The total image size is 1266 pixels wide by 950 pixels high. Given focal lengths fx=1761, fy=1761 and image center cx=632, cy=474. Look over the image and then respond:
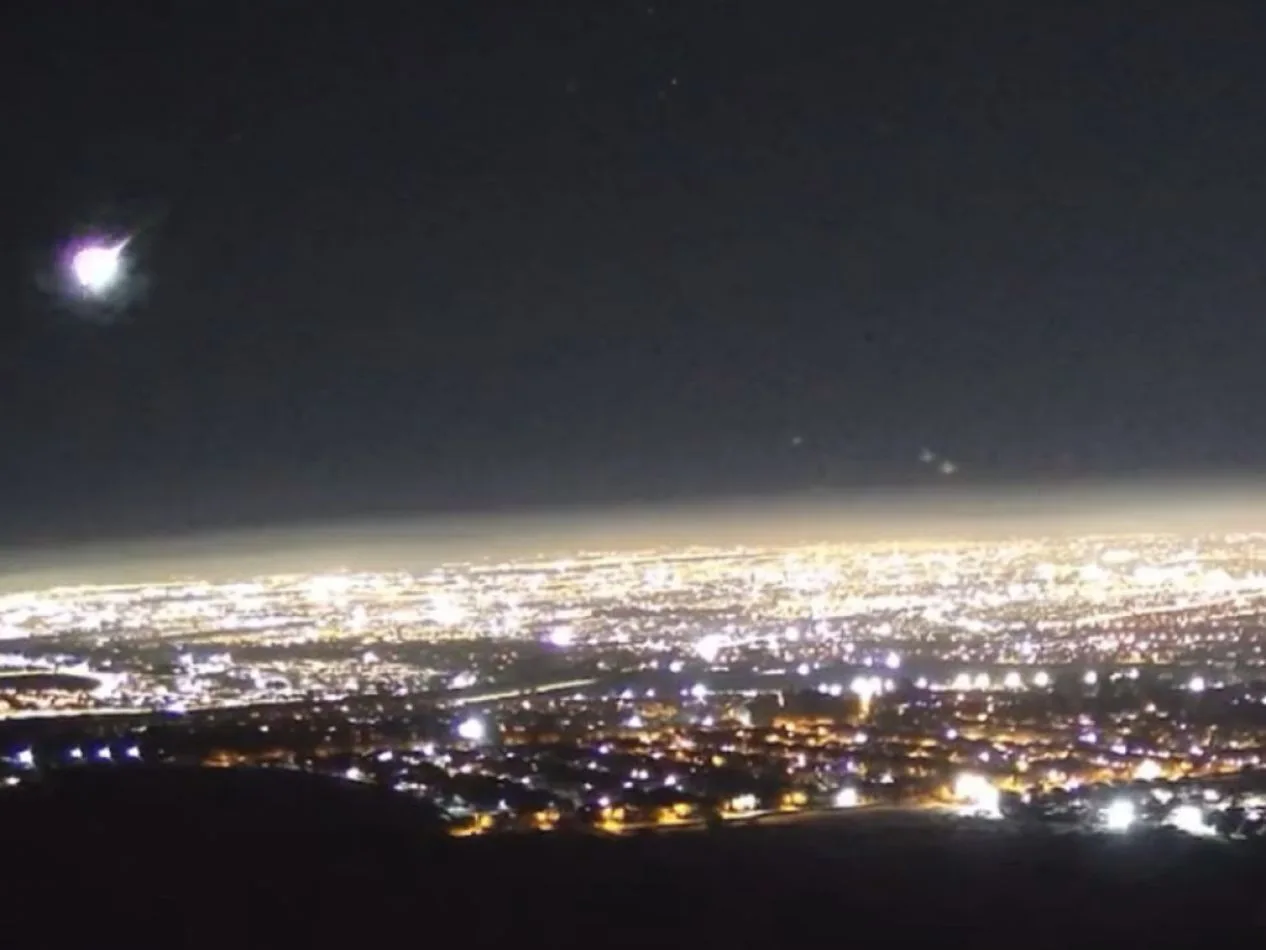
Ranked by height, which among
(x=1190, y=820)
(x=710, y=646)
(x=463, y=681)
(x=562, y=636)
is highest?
(x=562, y=636)

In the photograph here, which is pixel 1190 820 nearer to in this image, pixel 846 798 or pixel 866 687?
pixel 846 798

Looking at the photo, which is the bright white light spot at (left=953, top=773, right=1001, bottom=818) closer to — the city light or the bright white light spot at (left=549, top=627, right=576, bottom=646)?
the city light

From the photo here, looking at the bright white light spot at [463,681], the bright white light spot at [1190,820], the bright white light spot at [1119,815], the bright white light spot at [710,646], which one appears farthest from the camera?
the bright white light spot at [710,646]

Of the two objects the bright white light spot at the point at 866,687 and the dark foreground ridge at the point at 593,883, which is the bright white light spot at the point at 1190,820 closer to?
the dark foreground ridge at the point at 593,883

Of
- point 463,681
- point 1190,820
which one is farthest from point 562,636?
point 1190,820

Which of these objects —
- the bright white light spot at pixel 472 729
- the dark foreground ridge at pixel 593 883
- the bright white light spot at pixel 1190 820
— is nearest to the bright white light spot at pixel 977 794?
the dark foreground ridge at pixel 593 883

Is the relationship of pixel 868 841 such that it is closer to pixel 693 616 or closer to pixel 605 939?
pixel 605 939

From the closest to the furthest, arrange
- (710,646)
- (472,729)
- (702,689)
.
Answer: (472,729), (702,689), (710,646)
